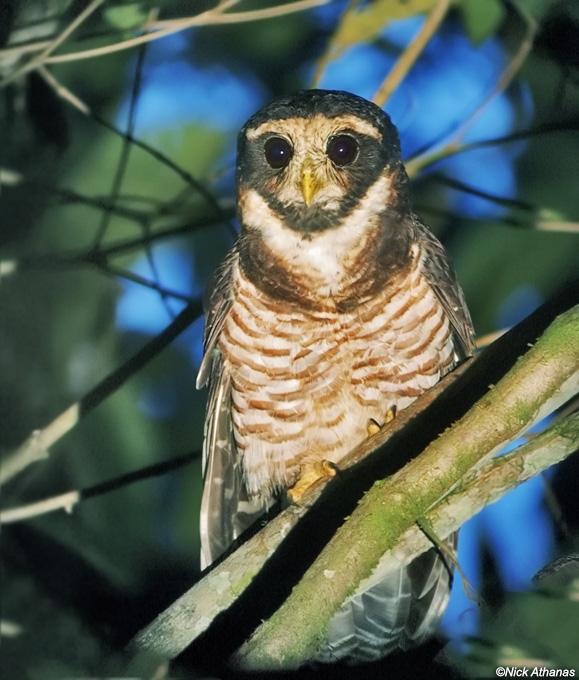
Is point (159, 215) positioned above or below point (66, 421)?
above

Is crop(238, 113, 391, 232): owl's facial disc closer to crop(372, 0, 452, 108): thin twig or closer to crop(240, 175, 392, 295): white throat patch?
crop(240, 175, 392, 295): white throat patch

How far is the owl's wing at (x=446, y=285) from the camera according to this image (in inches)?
54.7

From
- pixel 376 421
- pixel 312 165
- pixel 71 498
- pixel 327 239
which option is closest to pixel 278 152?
pixel 312 165

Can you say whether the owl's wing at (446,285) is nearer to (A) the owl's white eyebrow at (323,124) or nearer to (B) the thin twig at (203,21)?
(A) the owl's white eyebrow at (323,124)

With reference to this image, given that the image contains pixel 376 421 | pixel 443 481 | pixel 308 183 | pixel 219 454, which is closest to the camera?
pixel 443 481

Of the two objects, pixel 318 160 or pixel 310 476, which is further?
pixel 310 476

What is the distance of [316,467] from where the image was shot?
1462mm

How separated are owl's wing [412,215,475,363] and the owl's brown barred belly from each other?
17mm

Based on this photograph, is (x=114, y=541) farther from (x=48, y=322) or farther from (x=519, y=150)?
(x=519, y=150)

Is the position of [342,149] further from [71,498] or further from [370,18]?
[71,498]

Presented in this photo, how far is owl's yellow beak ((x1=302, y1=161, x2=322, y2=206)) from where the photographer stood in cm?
130

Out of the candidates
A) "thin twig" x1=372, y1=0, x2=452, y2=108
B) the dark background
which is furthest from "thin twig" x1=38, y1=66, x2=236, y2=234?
"thin twig" x1=372, y1=0, x2=452, y2=108

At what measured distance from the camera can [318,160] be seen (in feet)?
4.32

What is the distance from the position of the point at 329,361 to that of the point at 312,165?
1.20ft
